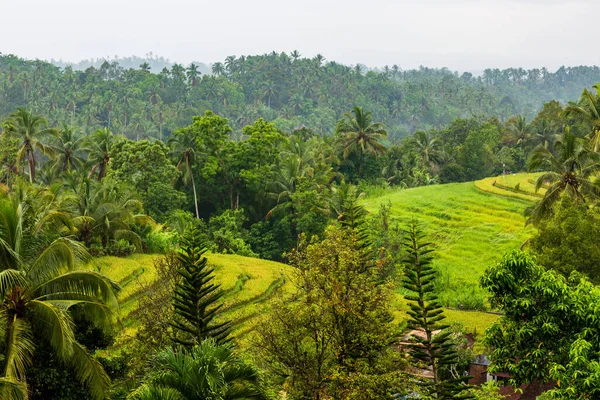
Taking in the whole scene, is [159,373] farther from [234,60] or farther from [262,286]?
[234,60]

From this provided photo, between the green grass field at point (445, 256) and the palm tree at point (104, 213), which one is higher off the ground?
the palm tree at point (104, 213)

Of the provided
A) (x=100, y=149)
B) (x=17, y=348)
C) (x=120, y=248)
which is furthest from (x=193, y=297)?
(x=100, y=149)

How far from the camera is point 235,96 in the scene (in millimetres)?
100562

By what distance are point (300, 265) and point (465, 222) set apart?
2675 cm

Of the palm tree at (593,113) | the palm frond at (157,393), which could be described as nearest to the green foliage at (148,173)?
the palm tree at (593,113)

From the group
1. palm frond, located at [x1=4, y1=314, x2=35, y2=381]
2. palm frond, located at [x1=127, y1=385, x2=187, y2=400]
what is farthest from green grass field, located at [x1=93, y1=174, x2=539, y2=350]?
palm frond, located at [x1=127, y1=385, x2=187, y2=400]

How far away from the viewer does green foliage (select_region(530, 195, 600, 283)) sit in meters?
19.1

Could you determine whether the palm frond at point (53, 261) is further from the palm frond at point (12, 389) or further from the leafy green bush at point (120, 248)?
the leafy green bush at point (120, 248)

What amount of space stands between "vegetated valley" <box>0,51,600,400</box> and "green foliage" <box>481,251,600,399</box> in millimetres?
42

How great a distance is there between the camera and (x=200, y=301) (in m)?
14.1

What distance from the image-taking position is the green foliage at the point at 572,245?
1914cm

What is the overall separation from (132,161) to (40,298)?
24.6 metres

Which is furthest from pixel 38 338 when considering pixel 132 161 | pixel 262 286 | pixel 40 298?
pixel 132 161

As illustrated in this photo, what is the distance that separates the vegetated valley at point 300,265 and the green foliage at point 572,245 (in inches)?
2.2
